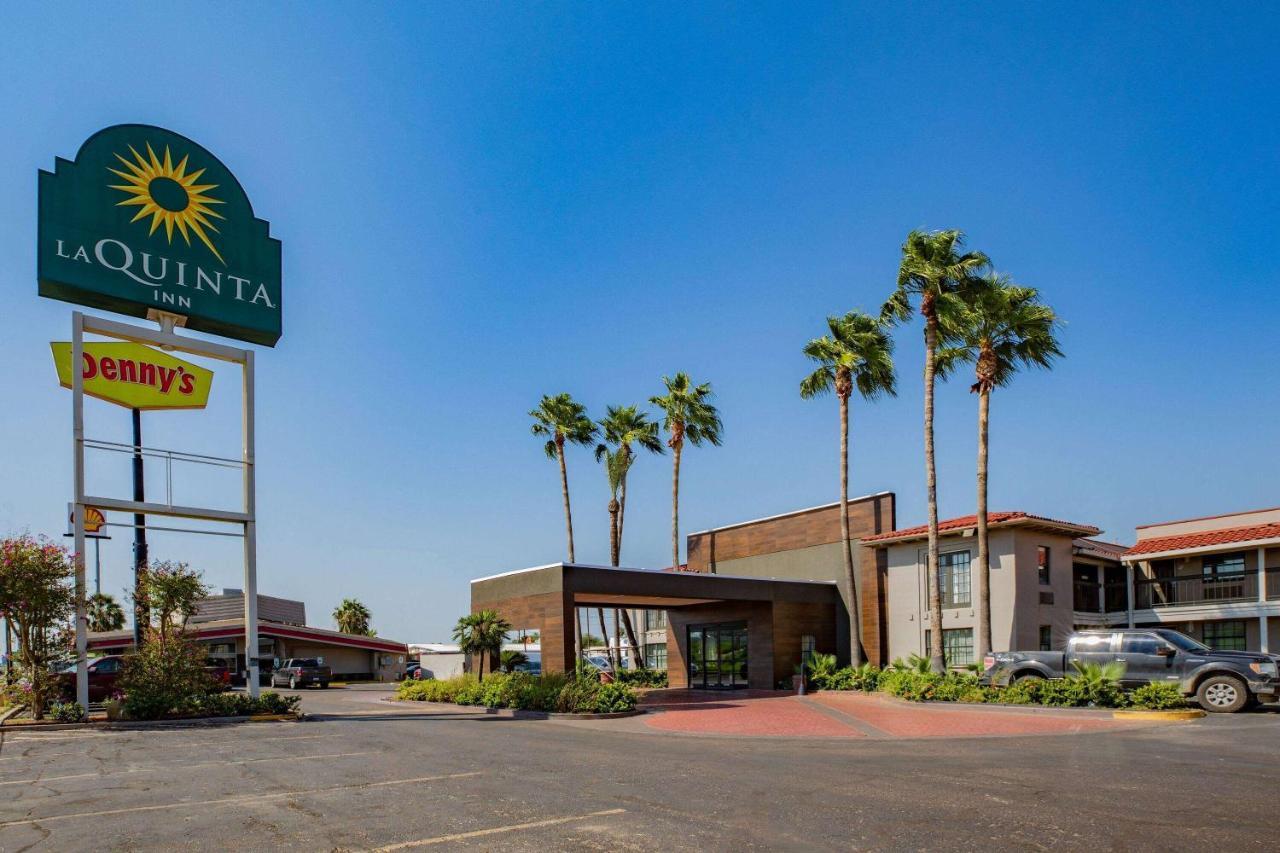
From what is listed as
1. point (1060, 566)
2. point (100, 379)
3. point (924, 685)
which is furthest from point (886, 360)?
point (100, 379)

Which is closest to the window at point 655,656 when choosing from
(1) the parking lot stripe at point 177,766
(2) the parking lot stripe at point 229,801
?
(1) the parking lot stripe at point 177,766

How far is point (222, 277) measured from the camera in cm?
2398

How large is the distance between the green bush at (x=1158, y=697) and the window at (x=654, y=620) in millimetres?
23141

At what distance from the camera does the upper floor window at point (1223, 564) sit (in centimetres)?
3028

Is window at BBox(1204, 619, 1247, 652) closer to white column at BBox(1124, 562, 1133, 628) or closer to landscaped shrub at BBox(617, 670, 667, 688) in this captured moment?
white column at BBox(1124, 562, 1133, 628)

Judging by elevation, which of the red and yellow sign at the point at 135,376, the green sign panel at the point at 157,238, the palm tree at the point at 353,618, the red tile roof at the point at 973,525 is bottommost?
the palm tree at the point at 353,618

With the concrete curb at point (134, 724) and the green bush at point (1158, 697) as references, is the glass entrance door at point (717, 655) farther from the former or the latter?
the concrete curb at point (134, 724)

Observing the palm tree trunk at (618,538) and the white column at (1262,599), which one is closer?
the white column at (1262,599)

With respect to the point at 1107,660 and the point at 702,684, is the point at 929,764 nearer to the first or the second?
the point at 1107,660

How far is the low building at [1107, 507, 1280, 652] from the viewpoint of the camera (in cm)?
2855

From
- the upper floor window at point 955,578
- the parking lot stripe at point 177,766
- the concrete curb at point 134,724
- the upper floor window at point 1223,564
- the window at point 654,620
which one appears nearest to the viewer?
the parking lot stripe at point 177,766

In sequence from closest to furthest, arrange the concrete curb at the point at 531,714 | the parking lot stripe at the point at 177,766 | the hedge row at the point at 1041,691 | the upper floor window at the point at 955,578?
the parking lot stripe at the point at 177,766, the hedge row at the point at 1041,691, the concrete curb at the point at 531,714, the upper floor window at the point at 955,578

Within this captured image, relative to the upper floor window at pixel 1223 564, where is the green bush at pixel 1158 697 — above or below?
below

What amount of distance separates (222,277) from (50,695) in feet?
34.8
